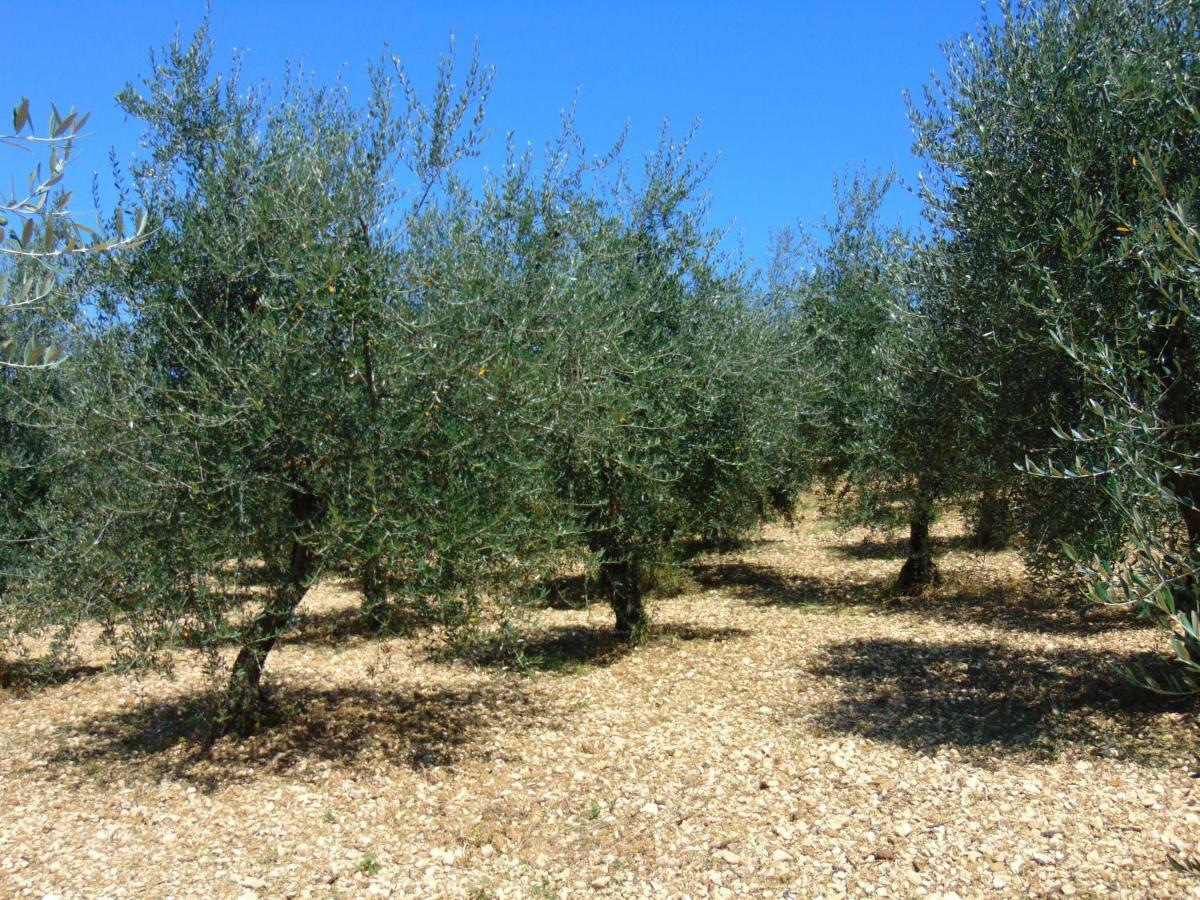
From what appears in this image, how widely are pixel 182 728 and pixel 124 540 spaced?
121 inches

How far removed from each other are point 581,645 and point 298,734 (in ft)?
15.2

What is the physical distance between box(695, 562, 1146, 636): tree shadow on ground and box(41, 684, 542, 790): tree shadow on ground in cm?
671

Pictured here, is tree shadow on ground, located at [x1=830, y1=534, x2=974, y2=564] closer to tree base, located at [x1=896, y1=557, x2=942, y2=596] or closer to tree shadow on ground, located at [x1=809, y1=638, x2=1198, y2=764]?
tree base, located at [x1=896, y1=557, x2=942, y2=596]

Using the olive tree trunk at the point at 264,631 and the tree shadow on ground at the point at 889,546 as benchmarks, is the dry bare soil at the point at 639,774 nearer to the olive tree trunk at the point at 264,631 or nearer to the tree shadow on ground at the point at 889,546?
the olive tree trunk at the point at 264,631

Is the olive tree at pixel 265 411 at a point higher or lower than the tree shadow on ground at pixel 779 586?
higher

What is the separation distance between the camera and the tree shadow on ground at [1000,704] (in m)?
7.95

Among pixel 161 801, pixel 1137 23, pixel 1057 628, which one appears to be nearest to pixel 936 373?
pixel 1137 23

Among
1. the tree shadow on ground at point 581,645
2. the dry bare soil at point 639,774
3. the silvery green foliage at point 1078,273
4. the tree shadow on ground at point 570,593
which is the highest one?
the silvery green foliage at point 1078,273

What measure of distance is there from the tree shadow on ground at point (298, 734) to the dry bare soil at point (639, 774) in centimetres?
3

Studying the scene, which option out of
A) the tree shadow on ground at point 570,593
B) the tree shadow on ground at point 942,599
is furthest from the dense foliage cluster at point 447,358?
the tree shadow on ground at point 570,593

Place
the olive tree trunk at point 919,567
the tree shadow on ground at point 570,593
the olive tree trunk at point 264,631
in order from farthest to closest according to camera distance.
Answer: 1. the olive tree trunk at point 919,567
2. the tree shadow on ground at point 570,593
3. the olive tree trunk at point 264,631

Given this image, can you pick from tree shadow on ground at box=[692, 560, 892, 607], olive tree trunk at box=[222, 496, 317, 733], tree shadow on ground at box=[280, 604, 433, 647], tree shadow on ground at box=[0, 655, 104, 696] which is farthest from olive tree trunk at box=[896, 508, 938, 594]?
tree shadow on ground at box=[0, 655, 104, 696]

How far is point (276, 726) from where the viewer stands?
Answer: 29.9ft

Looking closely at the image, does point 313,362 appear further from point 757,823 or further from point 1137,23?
point 1137,23
